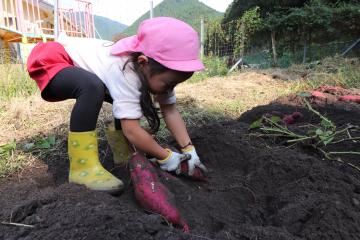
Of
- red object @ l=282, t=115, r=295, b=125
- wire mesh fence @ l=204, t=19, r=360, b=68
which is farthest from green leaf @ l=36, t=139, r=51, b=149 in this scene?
wire mesh fence @ l=204, t=19, r=360, b=68

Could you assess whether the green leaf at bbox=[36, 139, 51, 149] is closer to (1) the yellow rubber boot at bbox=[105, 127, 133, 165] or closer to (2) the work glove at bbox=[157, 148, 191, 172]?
(1) the yellow rubber boot at bbox=[105, 127, 133, 165]

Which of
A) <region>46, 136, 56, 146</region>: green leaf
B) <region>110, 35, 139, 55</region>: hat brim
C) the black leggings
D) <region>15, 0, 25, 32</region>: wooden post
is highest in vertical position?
<region>15, 0, 25, 32</region>: wooden post

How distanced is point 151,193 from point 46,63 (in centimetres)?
82

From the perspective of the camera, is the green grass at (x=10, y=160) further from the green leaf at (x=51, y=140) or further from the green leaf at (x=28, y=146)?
the green leaf at (x=51, y=140)

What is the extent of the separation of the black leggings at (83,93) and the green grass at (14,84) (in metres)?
2.56

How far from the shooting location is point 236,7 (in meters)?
15.7

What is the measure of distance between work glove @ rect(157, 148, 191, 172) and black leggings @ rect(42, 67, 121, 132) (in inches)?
14.3

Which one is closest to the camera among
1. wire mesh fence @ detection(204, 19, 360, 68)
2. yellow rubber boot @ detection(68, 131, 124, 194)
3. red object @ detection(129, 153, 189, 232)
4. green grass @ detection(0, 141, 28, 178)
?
red object @ detection(129, 153, 189, 232)

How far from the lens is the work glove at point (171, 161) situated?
1.80 m

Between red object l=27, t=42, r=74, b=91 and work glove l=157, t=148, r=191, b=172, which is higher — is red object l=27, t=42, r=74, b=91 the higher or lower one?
the higher one

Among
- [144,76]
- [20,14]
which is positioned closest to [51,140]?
[144,76]

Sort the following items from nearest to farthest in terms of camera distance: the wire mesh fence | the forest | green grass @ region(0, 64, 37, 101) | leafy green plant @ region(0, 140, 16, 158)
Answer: leafy green plant @ region(0, 140, 16, 158)
green grass @ region(0, 64, 37, 101)
the wire mesh fence
the forest

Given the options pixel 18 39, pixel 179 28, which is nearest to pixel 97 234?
pixel 179 28

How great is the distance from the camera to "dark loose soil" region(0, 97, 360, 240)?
47.4 inches
